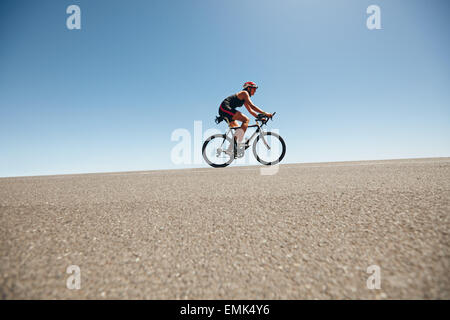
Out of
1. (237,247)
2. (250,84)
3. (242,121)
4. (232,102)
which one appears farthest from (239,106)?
(237,247)

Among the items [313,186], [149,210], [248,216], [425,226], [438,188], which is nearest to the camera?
[425,226]

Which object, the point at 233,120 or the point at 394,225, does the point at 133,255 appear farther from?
the point at 233,120

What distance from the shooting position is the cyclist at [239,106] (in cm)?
663

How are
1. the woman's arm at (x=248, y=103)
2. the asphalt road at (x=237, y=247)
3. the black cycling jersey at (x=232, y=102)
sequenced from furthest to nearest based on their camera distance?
the black cycling jersey at (x=232, y=102), the woman's arm at (x=248, y=103), the asphalt road at (x=237, y=247)

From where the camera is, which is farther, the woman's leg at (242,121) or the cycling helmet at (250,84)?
the woman's leg at (242,121)

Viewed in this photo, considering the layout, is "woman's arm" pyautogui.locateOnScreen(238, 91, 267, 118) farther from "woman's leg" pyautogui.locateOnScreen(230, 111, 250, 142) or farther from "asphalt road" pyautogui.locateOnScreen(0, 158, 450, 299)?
"asphalt road" pyautogui.locateOnScreen(0, 158, 450, 299)

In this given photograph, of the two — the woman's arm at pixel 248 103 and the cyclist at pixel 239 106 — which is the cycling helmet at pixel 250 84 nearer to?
the cyclist at pixel 239 106

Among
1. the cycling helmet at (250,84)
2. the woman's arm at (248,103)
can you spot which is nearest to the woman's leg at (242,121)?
the woman's arm at (248,103)

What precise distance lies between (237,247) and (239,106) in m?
5.94

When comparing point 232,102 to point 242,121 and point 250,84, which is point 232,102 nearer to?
point 242,121
